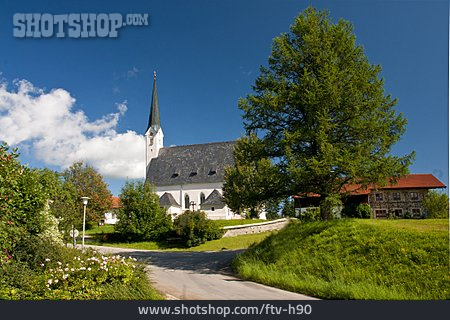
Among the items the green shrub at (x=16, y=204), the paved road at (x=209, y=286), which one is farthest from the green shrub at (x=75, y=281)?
the paved road at (x=209, y=286)

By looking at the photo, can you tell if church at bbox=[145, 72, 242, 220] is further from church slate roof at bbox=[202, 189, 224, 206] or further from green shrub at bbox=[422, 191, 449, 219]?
green shrub at bbox=[422, 191, 449, 219]

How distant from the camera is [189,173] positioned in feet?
185

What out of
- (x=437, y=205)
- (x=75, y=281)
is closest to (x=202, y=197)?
(x=437, y=205)

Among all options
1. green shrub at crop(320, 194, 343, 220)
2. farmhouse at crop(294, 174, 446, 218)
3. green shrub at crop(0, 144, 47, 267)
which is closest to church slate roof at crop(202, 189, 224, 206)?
farmhouse at crop(294, 174, 446, 218)

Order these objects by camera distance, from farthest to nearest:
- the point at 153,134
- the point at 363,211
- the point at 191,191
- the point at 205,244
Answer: the point at 153,134, the point at 191,191, the point at 363,211, the point at 205,244

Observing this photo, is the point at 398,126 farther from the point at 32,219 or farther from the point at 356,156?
the point at 32,219

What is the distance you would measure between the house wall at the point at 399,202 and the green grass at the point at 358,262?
29159mm

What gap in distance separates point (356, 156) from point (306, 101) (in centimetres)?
312

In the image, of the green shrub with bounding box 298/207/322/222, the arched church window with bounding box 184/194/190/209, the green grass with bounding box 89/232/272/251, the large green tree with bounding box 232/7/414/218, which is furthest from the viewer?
the arched church window with bounding box 184/194/190/209

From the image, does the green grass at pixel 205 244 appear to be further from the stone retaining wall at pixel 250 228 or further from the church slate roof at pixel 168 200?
the church slate roof at pixel 168 200

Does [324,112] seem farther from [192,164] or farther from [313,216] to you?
[192,164]

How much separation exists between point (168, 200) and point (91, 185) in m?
12.5

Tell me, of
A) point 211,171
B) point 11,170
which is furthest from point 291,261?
point 211,171

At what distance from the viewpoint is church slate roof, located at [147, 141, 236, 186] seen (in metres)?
54.9
